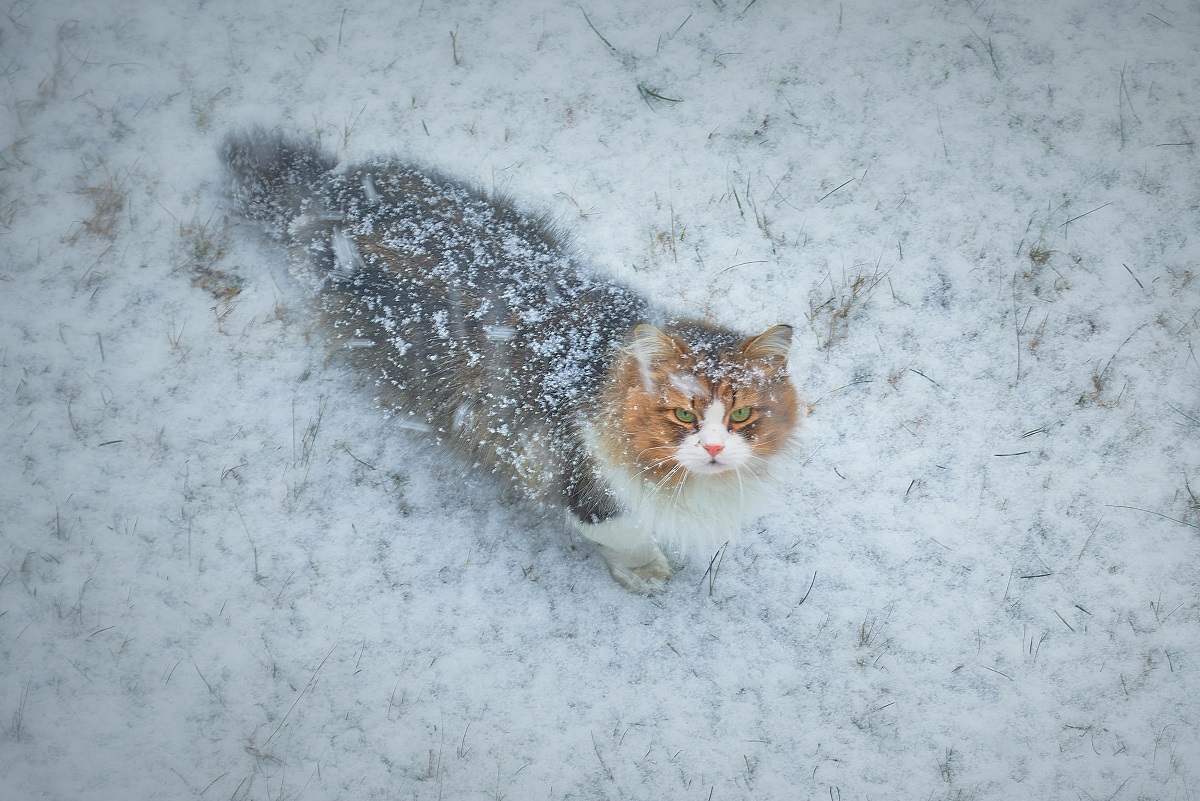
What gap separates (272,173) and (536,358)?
162cm

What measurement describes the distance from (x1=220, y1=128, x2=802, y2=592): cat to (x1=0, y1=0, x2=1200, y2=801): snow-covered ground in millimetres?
389

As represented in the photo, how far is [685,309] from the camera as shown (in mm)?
3182

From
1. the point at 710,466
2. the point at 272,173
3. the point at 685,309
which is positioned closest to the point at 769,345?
the point at 710,466

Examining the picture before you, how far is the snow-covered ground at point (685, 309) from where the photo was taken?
2.76 metres

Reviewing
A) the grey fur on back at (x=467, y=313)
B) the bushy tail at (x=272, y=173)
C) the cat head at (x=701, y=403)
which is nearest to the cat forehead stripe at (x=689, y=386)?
the cat head at (x=701, y=403)

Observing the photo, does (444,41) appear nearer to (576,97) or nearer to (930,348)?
(576,97)

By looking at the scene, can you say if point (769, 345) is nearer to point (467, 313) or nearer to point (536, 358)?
point (536, 358)

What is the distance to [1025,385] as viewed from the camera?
122 inches

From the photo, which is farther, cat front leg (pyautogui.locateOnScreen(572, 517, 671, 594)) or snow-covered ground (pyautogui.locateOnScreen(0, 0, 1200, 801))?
snow-covered ground (pyautogui.locateOnScreen(0, 0, 1200, 801))

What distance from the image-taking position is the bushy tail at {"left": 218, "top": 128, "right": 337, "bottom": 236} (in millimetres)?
3002

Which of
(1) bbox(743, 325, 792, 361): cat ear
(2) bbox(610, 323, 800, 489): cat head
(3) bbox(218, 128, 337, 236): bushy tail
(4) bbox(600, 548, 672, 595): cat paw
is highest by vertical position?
(1) bbox(743, 325, 792, 361): cat ear

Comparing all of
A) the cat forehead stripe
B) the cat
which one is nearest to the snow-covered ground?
the cat

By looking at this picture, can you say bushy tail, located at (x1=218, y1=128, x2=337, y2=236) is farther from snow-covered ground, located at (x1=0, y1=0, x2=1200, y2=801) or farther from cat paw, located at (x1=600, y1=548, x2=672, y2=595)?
cat paw, located at (x1=600, y1=548, x2=672, y2=595)

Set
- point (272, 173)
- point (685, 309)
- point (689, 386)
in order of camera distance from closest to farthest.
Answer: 1. point (689, 386)
2. point (272, 173)
3. point (685, 309)
